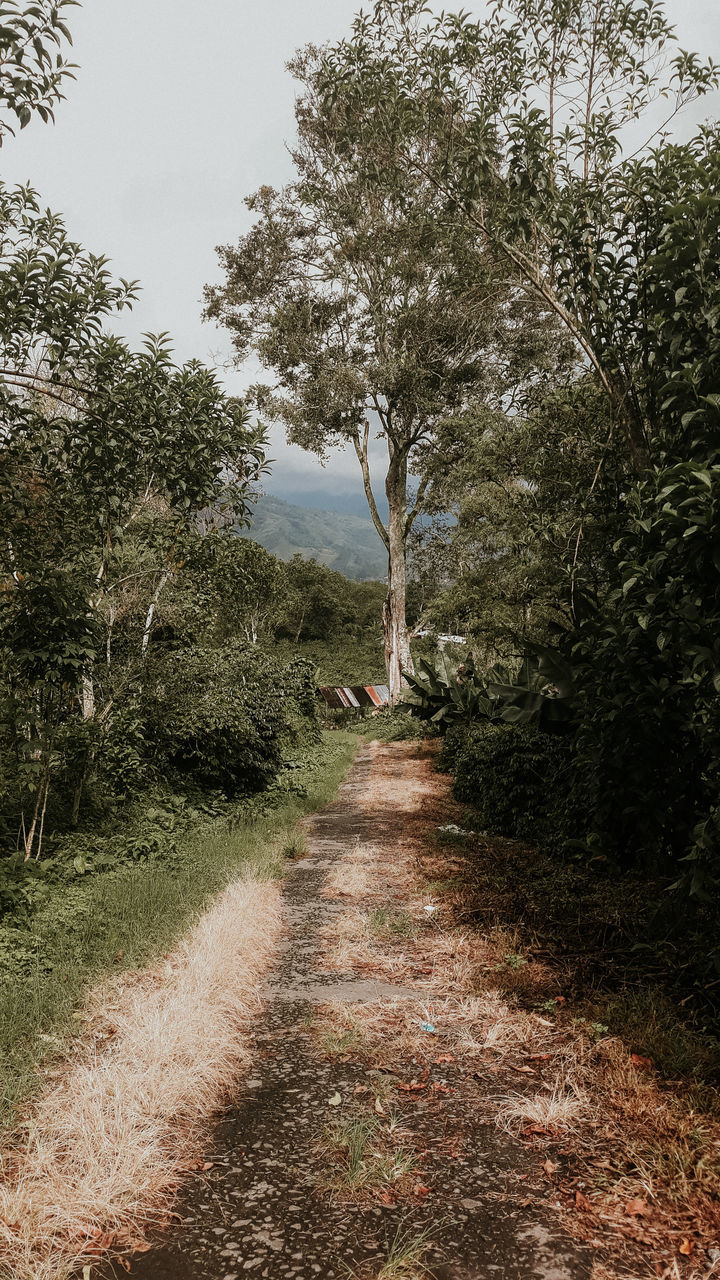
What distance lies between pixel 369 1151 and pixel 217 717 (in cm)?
750

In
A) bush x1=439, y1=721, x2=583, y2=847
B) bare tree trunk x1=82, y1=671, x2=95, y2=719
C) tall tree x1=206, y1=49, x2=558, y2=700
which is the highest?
tall tree x1=206, y1=49, x2=558, y2=700

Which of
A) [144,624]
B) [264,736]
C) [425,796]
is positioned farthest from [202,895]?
[144,624]

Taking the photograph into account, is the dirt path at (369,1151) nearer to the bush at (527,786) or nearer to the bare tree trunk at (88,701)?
the bush at (527,786)

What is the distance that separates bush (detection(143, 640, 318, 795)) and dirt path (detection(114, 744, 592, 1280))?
5208 mm

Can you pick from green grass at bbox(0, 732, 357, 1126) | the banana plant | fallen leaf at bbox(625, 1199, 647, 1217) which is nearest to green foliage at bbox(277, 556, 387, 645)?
green grass at bbox(0, 732, 357, 1126)

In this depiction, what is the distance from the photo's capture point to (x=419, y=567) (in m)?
26.4

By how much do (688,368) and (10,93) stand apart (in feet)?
12.5

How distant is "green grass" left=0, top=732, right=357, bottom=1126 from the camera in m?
3.56

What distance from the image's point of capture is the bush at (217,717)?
10070 millimetres

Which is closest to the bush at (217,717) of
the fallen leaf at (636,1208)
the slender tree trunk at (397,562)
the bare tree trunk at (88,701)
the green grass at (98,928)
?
the bare tree trunk at (88,701)

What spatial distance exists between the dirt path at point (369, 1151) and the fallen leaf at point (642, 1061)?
655mm

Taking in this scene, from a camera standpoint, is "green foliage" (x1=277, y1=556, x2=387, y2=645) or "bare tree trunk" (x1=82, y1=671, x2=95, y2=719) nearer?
"bare tree trunk" (x1=82, y1=671, x2=95, y2=719)

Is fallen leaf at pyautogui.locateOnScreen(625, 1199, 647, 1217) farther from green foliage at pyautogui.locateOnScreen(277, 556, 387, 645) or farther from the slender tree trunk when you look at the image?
green foliage at pyautogui.locateOnScreen(277, 556, 387, 645)

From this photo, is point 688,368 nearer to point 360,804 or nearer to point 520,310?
point 360,804
